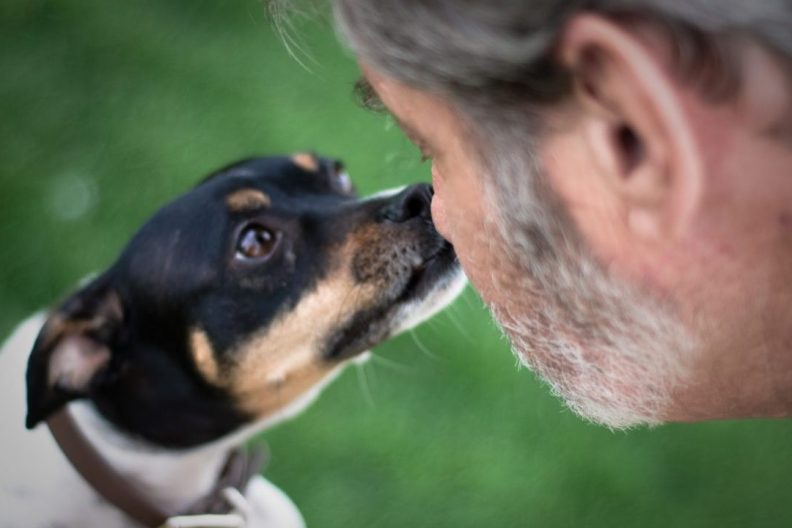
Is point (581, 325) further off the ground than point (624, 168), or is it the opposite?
point (624, 168)

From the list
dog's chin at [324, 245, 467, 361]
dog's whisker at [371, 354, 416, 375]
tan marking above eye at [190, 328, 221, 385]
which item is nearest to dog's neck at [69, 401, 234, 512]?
tan marking above eye at [190, 328, 221, 385]

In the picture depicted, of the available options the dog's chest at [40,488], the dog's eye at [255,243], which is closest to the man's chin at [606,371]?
the dog's eye at [255,243]

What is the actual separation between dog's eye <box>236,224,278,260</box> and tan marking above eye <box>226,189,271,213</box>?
0.05 m

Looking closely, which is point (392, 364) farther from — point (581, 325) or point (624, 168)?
point (624, 168)

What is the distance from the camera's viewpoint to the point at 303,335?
7.38 ft

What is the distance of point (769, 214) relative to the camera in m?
1.08

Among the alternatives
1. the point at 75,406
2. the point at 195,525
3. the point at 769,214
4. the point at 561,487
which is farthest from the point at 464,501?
the point at 769,214

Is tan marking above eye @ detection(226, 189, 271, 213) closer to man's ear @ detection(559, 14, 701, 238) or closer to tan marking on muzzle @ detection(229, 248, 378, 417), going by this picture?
tan marking on muzzle @ detection(229, 248, 378, 417)

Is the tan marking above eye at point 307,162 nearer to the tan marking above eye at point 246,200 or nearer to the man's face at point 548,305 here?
the tan marking above eye at point 246,200

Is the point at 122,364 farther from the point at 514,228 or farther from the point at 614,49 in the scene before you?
the point at 614,49

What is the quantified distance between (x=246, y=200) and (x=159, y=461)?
0.69 meters

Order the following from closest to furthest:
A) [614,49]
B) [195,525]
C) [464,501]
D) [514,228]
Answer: [614,49] → [514,228] → [195,525] → [464,501]

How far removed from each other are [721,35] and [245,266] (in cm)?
149

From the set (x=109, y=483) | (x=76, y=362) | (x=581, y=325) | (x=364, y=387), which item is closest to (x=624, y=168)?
(x=581, y=325)
